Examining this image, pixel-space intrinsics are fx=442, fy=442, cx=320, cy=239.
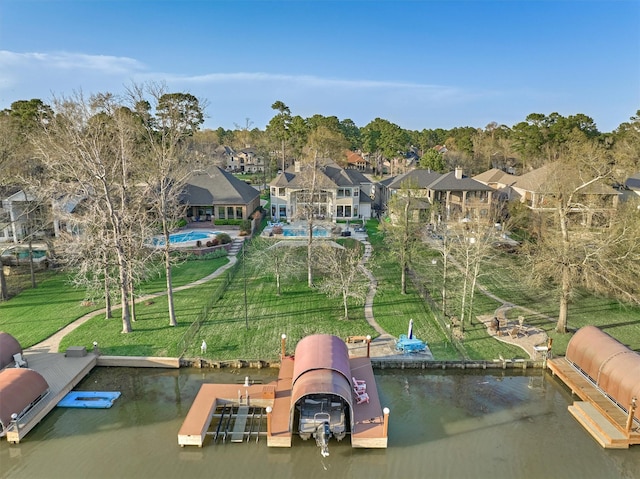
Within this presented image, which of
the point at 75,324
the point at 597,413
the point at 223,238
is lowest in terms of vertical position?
the point at 597,413

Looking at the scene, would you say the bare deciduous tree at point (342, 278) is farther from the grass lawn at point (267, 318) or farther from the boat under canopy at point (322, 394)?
the boat under canopy at point (322, 394)

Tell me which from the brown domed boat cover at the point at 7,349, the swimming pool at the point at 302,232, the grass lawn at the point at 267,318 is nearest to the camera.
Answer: the brown domed boat cover at the point at 7,349

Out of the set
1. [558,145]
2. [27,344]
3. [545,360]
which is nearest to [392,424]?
[545,360]

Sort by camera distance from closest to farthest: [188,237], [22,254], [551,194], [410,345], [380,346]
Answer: [410,345] → [380,346] → [22,254] → [551,194] → [188,237]

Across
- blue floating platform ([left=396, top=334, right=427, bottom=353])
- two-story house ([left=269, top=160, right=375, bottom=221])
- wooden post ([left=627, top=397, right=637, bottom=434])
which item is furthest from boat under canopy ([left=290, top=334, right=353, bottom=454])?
two-story house ([left=269, top=160, right=375, bottom=221])

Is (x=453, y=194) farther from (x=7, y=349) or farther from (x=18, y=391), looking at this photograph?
(x=18, y=391)

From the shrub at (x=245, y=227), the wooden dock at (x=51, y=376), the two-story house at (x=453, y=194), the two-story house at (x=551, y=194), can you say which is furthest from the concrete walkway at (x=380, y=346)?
the two-story house at (x=453, y=194)

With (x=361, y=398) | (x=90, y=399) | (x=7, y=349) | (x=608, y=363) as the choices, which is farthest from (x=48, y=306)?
(x=608, y=363)
